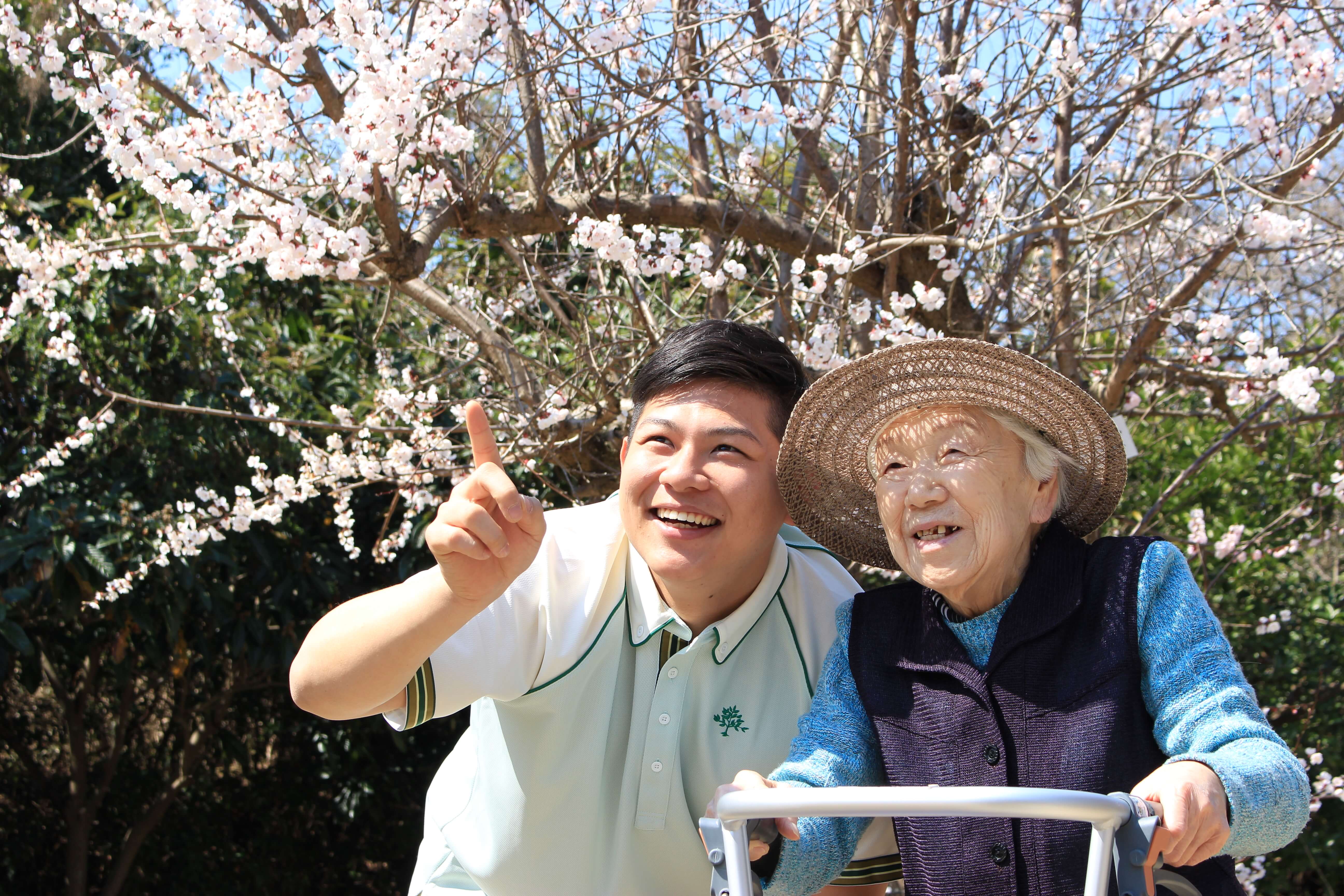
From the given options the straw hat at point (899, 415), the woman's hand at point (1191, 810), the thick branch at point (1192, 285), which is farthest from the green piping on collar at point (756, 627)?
the thick branch at point (1192, 285)

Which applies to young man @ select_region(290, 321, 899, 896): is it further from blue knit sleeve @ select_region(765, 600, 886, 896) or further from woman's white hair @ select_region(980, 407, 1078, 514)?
woman's white hair @ select_region(980, 407, 1078, 514)

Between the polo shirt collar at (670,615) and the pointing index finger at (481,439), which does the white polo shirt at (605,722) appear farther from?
the pointing index finger at (481,439)

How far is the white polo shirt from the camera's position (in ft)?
6.17

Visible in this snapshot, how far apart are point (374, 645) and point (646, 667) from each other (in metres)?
0.53

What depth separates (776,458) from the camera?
6.69ft

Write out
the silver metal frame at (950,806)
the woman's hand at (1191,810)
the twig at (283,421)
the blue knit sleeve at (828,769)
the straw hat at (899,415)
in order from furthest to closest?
the twig at (283,421)
the straw hat at (899,415)
the blue knit sleeve at (828,769)
the woman's hand at (1191,810)
the silver metal frame at (950,806)

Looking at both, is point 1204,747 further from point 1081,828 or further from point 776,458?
point 776,458

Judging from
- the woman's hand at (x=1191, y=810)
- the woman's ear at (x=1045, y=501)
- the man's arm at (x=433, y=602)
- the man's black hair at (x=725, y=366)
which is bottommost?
the woman's hand at (x=1191, y=810)

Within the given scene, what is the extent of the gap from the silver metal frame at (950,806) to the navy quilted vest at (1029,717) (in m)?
0.30

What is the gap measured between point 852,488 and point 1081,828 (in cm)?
72

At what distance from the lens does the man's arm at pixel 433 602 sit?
1531mm

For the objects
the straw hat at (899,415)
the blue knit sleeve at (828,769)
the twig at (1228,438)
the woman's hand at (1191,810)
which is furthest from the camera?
the twig at (1228,438)

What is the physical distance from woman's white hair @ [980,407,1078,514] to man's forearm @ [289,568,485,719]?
0.90 metres

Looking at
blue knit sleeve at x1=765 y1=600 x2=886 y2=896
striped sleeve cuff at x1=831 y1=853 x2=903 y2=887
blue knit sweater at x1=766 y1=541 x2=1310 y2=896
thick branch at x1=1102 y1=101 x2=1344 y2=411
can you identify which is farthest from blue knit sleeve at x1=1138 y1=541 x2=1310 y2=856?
thick branch at x1=1102 y1=101 x2=1344 y2=411
